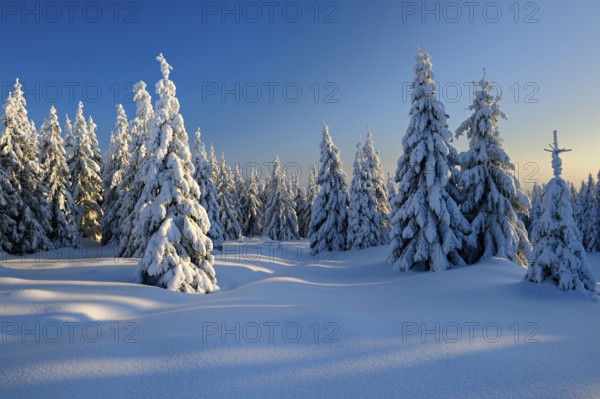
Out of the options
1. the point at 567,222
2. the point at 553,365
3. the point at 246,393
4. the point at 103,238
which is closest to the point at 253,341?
the point at 246,393

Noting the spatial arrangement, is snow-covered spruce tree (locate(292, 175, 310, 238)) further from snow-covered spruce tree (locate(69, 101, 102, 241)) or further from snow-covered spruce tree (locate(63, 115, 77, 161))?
snow-covered spruce tree (locate(63, 115, 77, 161))

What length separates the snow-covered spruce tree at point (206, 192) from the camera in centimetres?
3350

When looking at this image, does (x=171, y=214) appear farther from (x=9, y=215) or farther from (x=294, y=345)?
(x=9, y=215)

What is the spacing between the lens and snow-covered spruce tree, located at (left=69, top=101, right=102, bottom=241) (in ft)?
122

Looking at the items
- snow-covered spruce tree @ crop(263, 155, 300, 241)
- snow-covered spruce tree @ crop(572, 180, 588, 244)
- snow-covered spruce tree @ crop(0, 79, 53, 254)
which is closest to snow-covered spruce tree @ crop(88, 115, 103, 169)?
snow-covered spruce tree @ crop(0, 79, 53, 254)

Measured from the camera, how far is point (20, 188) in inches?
1053

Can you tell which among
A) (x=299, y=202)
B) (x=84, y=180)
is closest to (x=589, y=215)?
(x=299, y=202)

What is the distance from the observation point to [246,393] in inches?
187

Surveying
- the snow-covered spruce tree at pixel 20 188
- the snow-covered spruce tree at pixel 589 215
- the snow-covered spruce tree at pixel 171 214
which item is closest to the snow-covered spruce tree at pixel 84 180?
the snow-covered spruce tree at pixel 20 188

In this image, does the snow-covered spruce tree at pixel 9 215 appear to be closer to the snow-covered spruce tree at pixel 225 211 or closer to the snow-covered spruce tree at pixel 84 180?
the snow-covered spruce tree at pixel 84 180

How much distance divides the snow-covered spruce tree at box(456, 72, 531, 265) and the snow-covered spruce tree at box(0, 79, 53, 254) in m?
32.6

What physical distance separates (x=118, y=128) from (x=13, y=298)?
3090cm

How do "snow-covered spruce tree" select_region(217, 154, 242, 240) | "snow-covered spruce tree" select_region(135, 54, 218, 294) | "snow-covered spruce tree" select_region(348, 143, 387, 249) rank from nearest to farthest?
"snow-covered spruce tree" select_region(135, 54, 218, 294) → "snow-covered spruce tree" select_region(348, 143, 387, 249) → "snow-covered spruce tree" select_region(217, 154, 242, 240)

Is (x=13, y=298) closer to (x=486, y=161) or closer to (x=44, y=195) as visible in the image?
(x=486, y=161)
